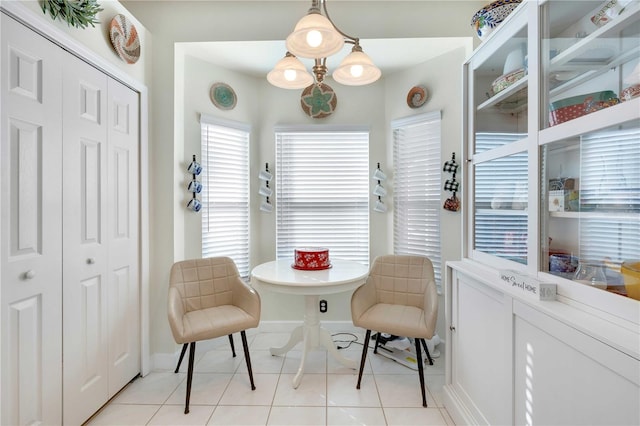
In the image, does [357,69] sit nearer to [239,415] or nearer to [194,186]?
[194,186]

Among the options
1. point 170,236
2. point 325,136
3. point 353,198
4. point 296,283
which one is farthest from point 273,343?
point 325,136

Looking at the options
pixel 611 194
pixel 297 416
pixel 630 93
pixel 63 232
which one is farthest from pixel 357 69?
pixel 297 416

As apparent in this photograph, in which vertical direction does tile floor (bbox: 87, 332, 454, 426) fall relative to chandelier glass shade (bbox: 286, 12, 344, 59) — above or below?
below

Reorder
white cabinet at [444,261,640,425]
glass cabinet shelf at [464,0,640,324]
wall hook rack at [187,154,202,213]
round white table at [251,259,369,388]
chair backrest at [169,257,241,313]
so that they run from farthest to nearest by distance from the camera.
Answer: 1. wall hook rack at [187,154,202,213]
2. chair backrest at [169,257,241,313]
3. round white table at [251,259,369,388]
4. glass cabinet shelf at [464,0,640,324]
5. white cabinet at [444,261,640,425]

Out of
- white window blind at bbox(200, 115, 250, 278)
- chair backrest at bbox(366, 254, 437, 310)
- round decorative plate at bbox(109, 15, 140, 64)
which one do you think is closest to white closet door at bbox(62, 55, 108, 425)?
round decorative plate at bbox(109, 15, 140, 64)

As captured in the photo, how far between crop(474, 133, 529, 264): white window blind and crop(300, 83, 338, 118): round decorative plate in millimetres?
1550

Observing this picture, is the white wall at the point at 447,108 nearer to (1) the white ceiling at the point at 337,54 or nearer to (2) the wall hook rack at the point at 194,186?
(1) the white ceiling at the point at 337,54

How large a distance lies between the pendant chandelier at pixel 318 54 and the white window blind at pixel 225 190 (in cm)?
112

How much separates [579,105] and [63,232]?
2395 millimetres

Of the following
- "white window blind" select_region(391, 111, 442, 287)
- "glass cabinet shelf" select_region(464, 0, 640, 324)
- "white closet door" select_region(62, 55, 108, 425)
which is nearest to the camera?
"glass cabinet shelf" select_region(464, 0, 640, 324)

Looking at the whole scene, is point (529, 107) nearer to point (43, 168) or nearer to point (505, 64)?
point (505, 64)

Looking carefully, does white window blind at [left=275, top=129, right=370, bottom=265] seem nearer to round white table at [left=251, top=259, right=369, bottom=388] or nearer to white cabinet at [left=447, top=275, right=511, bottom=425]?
round white table at [left=251, top=259, right=369, bottom=388]

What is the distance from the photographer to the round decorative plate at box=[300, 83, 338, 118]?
2.88 metres

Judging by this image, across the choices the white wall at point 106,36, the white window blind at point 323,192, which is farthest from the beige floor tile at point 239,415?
the white wall at point 106,36
